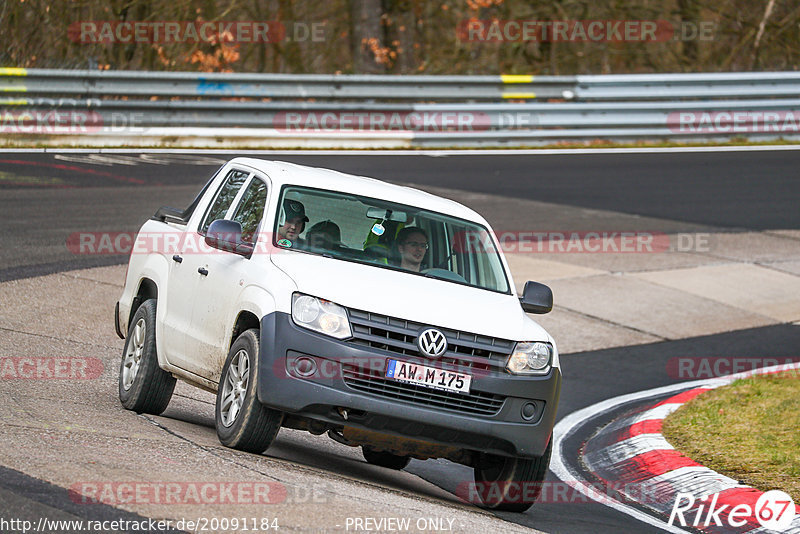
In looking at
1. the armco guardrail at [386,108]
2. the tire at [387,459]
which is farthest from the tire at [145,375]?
the armco guardrail at [386,108]

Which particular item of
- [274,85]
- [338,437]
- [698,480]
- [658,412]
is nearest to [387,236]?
[338,437]

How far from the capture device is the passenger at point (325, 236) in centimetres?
774

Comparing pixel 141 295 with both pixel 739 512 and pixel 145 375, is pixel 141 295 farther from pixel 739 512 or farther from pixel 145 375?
pixel 739 512

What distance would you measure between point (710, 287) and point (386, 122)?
352 inches

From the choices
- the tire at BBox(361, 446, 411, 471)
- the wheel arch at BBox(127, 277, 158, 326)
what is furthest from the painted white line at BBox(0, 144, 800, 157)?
the tire at BBox(361, 446, 411, 471)

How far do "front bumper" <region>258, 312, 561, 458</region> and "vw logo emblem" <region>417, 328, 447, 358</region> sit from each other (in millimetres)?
62

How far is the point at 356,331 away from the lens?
6785 millimetres

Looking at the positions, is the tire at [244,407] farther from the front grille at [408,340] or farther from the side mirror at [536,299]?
the side mirror at [536,299]

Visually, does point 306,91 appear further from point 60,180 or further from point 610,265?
point 610,265

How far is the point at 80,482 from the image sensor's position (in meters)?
5.79

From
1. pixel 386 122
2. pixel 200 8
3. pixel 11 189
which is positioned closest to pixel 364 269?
pixel 11 189

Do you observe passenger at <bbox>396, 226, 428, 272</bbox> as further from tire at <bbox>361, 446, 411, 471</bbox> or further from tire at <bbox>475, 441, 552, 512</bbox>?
tire at <bbox>361, 446, 411, 471</bbox>

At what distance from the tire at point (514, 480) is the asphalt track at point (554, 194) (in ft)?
3.82

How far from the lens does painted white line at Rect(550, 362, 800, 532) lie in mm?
7742
